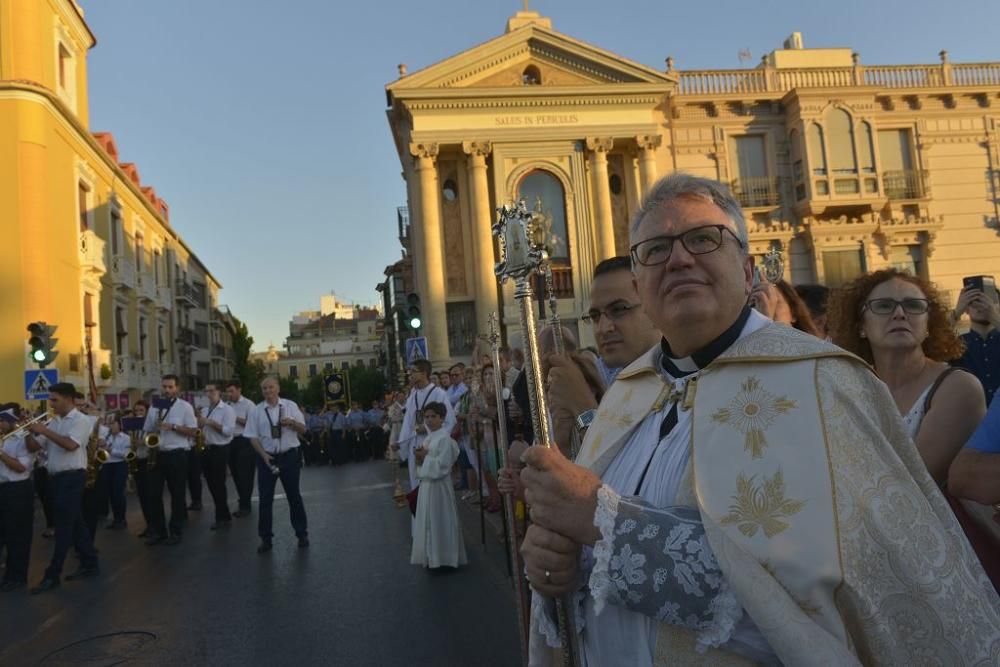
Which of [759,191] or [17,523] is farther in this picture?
[759,191]

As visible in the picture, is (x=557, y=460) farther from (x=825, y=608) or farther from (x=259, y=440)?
(x=259, y=440)

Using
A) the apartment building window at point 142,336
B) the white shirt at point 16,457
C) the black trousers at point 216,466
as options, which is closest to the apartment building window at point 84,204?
the apartment building window at point 142,336

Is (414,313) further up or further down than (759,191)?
further down

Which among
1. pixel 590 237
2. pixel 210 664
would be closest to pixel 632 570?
pixel 210 664

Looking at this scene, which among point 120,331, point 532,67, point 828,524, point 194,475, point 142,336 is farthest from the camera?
point 142,336

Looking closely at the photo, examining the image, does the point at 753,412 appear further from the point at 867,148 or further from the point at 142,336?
the point at 142,336

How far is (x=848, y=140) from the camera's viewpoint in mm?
26781

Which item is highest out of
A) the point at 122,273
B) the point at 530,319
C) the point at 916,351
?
the point at 122,273

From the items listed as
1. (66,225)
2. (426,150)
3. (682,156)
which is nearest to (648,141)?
(682,156)

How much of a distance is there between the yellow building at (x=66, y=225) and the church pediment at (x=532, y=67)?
1045cm

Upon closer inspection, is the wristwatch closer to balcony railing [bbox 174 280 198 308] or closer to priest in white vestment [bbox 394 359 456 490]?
priest in white vestment [bbox 394 359 456 490]

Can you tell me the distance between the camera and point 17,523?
309 inches

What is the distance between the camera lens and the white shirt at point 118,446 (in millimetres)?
12141

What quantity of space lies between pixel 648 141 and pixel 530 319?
26.0 m
